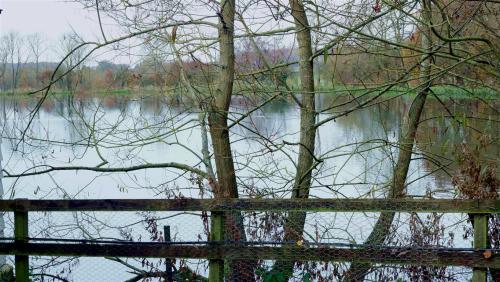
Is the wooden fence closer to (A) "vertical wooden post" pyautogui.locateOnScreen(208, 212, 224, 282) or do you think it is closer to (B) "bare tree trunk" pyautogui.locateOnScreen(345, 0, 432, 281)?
(A) "vertical wooden post" pyautogui.locateOnScreen(208, 212, 224, 282)

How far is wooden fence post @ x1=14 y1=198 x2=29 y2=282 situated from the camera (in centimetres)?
527

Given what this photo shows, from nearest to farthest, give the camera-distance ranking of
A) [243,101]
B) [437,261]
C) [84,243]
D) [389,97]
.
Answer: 1. [437,261]
2. [84,243]
3. [389,97]
4. [243,101]

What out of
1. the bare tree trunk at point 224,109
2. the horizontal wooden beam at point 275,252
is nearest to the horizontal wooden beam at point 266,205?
the horizontal wooden beam at point 275,252

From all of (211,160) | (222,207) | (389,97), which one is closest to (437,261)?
(222,207)

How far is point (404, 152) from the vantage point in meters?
8.32

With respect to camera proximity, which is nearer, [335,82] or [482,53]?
→ [482,53]

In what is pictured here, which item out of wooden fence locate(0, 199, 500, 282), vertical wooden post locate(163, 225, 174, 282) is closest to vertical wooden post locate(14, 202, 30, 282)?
wooden fence locate(0, 199, 500, 282)

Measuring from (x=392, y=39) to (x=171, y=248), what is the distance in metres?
3.82

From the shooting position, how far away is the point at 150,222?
298 inches

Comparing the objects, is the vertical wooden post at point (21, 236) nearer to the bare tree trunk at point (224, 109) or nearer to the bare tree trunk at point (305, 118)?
the bare tree trunk at point (224, 109)

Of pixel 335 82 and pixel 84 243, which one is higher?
pixel 335 82

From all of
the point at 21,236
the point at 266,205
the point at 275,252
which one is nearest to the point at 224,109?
the point at 266,205

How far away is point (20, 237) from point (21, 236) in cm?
1

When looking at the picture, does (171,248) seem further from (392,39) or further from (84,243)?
(392,39)
